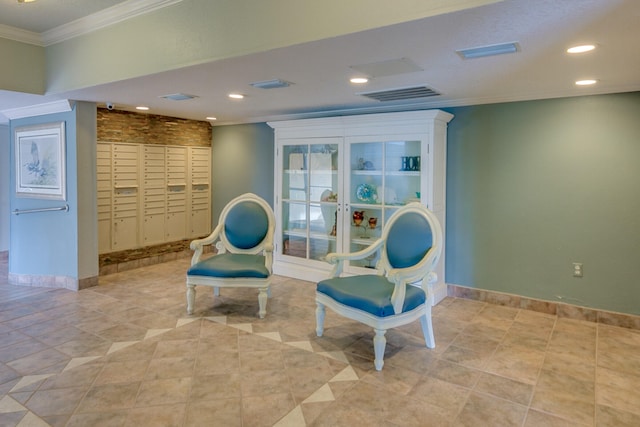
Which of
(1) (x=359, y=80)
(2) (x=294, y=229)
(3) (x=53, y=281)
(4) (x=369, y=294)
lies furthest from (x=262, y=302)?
(3) (x=53, y=281)

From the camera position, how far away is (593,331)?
135 inches

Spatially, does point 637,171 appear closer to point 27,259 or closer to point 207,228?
point 207,228

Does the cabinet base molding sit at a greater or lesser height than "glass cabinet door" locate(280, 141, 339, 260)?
lesser

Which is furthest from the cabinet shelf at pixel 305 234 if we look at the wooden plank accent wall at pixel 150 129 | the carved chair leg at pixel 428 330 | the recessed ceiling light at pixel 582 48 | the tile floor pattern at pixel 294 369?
the recessed ceiling light at pixel 582 48

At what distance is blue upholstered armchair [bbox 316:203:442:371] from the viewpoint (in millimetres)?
2758

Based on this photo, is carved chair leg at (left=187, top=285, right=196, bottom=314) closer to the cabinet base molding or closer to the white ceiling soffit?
the cabinet base molding

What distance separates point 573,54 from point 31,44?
177 inches

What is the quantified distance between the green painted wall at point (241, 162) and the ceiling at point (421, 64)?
0.99 metres

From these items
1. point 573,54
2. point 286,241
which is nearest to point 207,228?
point 286,241

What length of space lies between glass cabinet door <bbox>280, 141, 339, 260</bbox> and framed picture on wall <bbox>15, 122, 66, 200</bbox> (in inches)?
95.3

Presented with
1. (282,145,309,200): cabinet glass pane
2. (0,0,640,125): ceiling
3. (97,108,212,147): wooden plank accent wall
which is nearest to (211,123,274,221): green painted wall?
(97,108,212,147): wooden plank accent wall

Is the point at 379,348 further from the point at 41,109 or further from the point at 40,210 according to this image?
the point at 41,109

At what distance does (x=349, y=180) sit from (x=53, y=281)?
11.3 feet

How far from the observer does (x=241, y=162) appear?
6.05 meters
